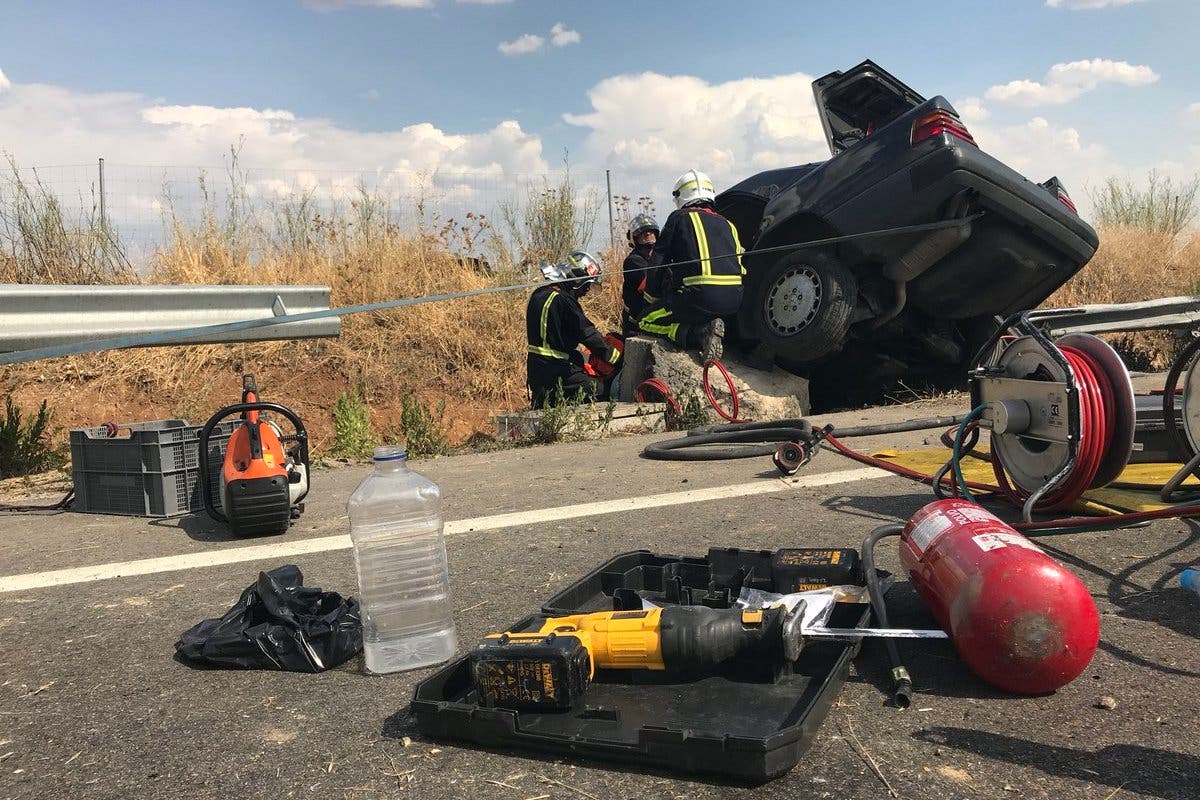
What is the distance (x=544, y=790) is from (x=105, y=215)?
37.6 feet

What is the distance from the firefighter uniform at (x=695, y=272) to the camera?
7.74 meters

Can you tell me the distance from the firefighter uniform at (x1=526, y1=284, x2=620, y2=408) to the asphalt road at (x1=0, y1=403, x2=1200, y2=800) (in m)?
4.88

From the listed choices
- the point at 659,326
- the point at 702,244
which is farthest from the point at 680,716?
the point at 659,326

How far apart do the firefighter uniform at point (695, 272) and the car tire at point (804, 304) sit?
0.87 feet

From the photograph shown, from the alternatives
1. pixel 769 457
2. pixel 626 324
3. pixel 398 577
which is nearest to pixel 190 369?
pixel 626 324

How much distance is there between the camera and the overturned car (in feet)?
20.5

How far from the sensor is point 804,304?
715cm

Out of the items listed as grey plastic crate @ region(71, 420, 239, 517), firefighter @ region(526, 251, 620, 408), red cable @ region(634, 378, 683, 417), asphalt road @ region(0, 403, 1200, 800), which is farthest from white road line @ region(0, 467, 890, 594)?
firefighter @ region(526, 251, 620, 408)

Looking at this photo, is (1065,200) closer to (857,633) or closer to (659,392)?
(659,392)

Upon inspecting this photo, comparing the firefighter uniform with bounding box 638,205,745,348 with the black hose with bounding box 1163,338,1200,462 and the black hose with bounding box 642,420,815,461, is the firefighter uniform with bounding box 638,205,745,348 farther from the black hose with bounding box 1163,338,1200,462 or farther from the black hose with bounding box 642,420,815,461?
the black hose with bounding box 1163,338,1200,462

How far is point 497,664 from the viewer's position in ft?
7.01

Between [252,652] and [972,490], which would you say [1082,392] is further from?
[252,652]

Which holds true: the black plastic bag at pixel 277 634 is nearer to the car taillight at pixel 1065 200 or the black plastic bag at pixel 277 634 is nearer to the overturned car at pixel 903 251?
the overturned car at pixel 903 251

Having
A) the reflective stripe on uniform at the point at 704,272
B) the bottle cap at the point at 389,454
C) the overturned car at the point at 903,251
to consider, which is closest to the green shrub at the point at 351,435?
the reflective stripe on uniform at the point at 704,272
